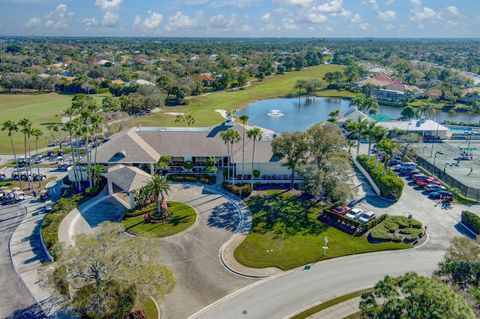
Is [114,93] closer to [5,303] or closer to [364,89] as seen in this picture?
[364,89]

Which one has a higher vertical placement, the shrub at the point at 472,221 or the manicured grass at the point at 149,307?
the shrub at the point at 472,221

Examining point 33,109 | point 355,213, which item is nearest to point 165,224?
point 355,213

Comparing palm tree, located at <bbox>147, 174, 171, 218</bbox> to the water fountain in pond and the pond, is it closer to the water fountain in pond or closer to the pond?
the pond

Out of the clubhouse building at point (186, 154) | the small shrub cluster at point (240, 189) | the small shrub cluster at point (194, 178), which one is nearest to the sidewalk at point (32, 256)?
the clubhouse building at point (186, 154)

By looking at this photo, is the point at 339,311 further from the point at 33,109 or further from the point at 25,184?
the point at 33,109

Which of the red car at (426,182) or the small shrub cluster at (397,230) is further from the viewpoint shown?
the red car at (426,182)

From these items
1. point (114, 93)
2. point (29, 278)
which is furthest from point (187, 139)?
point (114, 93)

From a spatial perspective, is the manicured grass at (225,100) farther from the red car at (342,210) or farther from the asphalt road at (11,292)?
the red car at (342,210)
